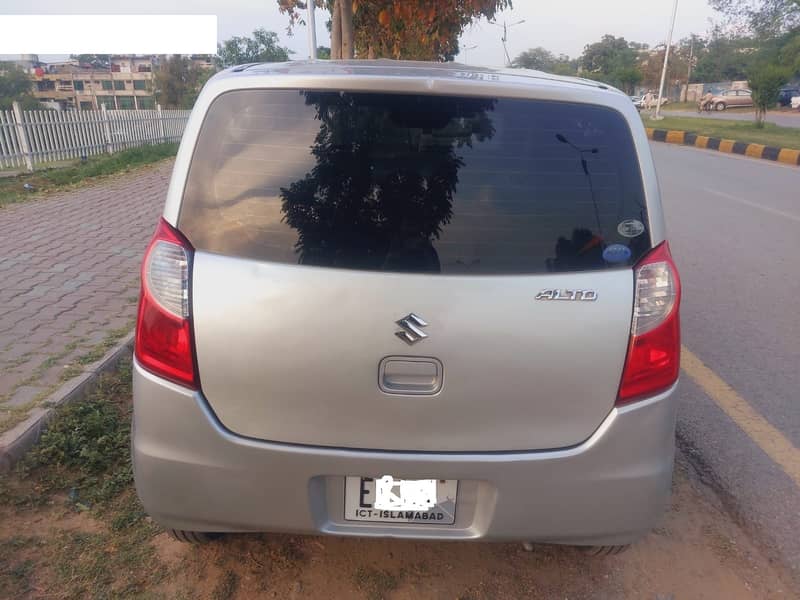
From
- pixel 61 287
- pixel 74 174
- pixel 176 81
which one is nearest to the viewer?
pixel 61 287

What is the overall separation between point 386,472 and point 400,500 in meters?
0.12

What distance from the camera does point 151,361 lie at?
1958 mm

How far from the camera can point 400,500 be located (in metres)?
1.97

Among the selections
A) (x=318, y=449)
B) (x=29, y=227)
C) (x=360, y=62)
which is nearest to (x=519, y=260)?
(x=318, y=449)

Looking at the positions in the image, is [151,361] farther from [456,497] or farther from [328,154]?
[456,497]

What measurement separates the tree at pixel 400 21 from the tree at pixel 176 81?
4601cm

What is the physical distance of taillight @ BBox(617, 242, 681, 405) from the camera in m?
1.93

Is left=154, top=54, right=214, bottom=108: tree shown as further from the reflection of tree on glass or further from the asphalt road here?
the reflection of tree on glass

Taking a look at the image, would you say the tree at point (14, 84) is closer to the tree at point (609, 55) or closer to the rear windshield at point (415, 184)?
the tree at point (609, 55)

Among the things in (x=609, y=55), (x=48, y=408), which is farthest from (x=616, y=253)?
(x=609, y=55)

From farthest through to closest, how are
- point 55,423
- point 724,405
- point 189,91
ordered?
point 189,91 < point 724,405 < point 55,423

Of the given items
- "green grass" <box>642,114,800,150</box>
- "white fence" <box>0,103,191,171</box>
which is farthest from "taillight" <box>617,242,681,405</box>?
"green grass" <box>642,114,800,150</box>

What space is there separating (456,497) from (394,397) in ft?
1.27

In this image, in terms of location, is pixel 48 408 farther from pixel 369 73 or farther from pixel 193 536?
pixel 369 73
